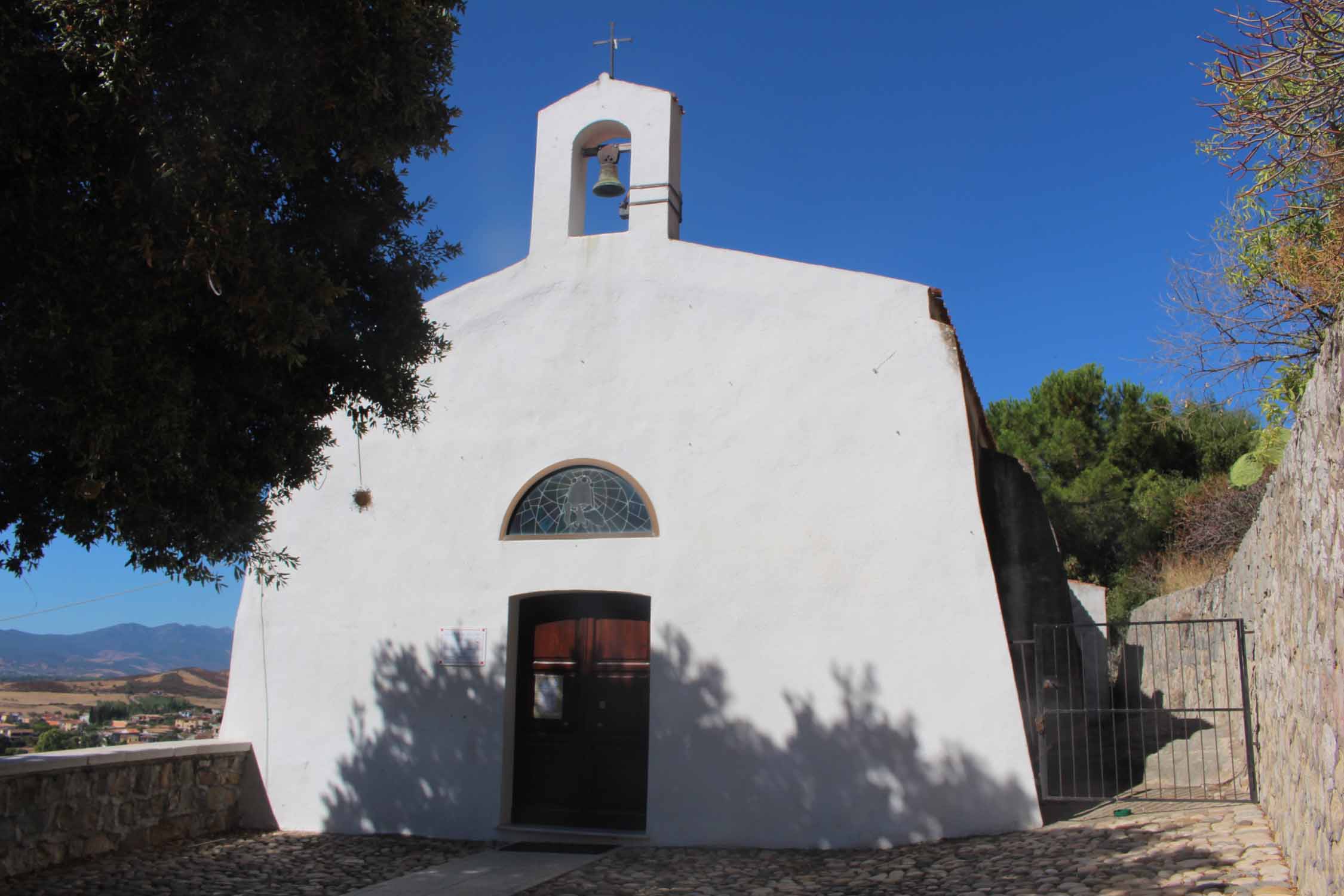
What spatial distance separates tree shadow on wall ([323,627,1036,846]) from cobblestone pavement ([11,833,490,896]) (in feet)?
1.36

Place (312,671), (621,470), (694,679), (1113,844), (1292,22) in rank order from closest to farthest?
1. (1292,22)
2. (1113,844)
3. (694,679)
4. (621,470)
5. (312,671)

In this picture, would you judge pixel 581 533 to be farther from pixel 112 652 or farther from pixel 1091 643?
pixel 112 652

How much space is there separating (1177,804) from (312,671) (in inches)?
294

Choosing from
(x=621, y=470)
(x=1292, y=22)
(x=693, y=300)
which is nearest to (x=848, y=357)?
(x=693, y=300)

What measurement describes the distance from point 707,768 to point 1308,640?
4687mm

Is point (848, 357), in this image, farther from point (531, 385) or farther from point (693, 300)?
point (531, 385)

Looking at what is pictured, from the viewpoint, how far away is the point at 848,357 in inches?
332

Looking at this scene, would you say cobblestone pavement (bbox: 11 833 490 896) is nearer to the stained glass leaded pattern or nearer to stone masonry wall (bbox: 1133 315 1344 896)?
the stained glass leaded pattern

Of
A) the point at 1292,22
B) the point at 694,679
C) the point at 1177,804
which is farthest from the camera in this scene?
the point at 694,679

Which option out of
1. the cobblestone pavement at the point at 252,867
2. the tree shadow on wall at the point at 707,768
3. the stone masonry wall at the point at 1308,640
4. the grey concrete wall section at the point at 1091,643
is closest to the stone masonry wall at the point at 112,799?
the cobblestone pavement at the point at 252,867

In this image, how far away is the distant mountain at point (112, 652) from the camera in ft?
46.1

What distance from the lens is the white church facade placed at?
774cm

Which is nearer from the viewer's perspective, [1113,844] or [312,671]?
[1113,844]

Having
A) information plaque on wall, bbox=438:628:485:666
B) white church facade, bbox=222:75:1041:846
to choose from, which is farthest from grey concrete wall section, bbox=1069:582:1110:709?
information plaque on wall, bbox=438:628:485:666
